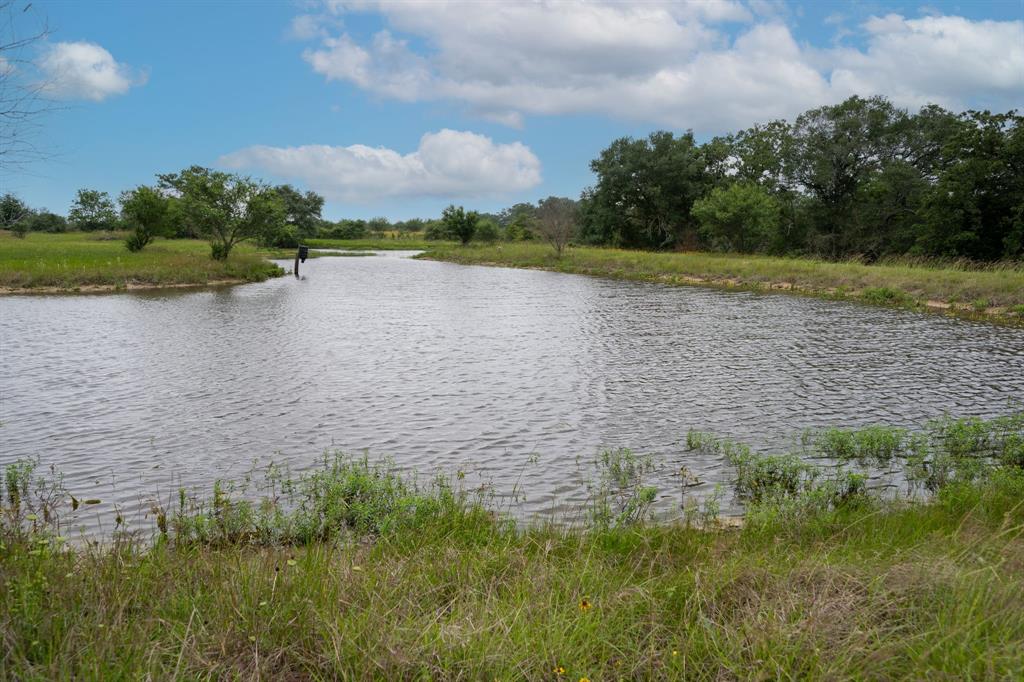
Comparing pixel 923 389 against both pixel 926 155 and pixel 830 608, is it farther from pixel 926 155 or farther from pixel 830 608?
pixel 926 155

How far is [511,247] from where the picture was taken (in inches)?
2771

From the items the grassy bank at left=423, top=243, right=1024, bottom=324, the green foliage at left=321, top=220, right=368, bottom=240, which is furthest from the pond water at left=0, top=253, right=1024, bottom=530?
the green foliage at left=321, top=220, right=368, bottom=240

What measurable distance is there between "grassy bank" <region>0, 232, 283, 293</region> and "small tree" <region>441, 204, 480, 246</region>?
1601 inches

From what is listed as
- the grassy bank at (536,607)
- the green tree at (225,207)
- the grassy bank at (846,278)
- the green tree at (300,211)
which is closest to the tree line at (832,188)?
the grassy bank at (846,278)

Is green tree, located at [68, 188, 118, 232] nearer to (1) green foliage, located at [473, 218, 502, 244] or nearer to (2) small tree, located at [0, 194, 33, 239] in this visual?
(1) green foliage, located at [473, 218, 502, 244]

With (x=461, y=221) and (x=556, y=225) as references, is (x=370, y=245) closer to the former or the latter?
(x=461, y=221)

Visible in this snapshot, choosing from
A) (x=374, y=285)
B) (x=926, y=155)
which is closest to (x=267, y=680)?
(x=374, y=285)

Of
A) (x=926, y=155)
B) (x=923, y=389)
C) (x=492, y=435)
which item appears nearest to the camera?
(x=492, y=435)

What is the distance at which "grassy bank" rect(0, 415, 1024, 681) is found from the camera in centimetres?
338

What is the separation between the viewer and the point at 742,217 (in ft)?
172

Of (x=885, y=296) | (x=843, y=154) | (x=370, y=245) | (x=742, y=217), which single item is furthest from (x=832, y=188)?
(x=370, y=245)

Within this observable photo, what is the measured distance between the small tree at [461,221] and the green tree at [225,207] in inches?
1664

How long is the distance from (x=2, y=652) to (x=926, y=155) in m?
59.6

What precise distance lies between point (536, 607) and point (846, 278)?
34.6m
